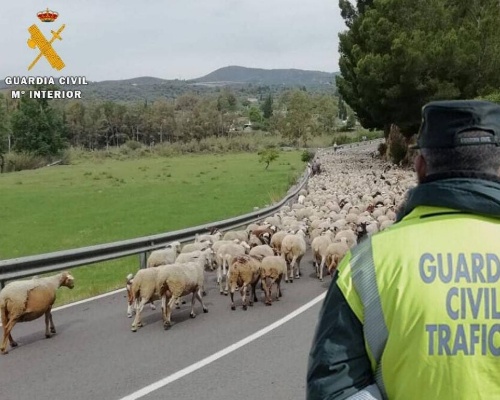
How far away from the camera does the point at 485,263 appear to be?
6.24 ft

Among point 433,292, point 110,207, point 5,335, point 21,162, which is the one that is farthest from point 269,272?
point 21,162

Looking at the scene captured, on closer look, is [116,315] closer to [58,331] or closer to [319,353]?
[58,331]

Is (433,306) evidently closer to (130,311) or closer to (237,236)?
(130,311)

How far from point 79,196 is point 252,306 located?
34.6 metres

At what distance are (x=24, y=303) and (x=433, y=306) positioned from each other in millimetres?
6488

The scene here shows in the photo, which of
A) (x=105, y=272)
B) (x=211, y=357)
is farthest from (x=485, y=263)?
(x=105, y=272)

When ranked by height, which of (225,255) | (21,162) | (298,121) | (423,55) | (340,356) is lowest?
(21,162)

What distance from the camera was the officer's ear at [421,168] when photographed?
212cm

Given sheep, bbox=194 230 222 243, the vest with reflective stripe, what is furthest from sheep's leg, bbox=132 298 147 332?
the vest with reflective stripe

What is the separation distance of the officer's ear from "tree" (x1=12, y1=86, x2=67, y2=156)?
96.3m

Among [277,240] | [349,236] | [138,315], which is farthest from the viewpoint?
[277,240]

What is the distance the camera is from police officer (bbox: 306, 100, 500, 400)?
1.86 m

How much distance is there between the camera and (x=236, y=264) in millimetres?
9609

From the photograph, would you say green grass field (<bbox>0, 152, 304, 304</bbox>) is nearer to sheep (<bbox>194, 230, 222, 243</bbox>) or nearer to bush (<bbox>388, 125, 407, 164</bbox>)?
sheep (<bbox>194, 230, 222, 243</bbox>)
